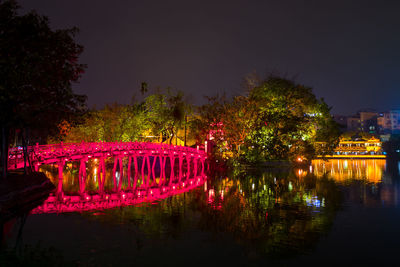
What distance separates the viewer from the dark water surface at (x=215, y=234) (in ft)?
28.8

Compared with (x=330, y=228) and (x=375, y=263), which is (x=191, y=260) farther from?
(x=330, y=228)

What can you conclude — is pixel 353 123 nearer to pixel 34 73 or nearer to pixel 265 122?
pixel 265 122

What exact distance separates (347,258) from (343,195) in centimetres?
1233

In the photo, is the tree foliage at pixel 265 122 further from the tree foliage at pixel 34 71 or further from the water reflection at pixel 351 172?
the tree foliage at pixel 34 71

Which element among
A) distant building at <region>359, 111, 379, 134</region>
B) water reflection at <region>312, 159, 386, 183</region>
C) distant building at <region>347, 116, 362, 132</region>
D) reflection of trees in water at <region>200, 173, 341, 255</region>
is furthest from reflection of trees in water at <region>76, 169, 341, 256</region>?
distant building at <region>347, 116, 362, 132</region>

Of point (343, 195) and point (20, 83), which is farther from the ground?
point (20, 83)

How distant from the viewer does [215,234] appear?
11.1 m

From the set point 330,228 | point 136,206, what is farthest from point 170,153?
point 330,228

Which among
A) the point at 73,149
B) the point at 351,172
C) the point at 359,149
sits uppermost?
the point at 359,149

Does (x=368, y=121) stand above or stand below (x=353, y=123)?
above

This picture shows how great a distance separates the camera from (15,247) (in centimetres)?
988

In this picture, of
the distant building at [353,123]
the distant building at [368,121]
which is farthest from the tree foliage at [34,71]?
the distant building at [353,123]

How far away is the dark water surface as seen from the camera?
28.8 feet

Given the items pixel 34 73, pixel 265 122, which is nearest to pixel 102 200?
pixel 34 73
